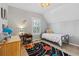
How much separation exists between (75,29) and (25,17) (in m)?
0.69

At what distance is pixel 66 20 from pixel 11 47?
0.86 meters

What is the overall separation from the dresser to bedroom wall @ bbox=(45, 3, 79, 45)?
0.57m

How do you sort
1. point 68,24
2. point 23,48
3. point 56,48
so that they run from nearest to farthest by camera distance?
1. point 68,24
2. point 56,48
3. point 23,48

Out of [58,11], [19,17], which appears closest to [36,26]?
[19,17]

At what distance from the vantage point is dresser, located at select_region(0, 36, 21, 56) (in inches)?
46.0

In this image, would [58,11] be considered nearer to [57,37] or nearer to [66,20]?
[66,20]

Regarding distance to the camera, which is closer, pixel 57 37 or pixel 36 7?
pixel 36 7

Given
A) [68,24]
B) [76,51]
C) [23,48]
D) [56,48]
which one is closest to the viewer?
[76,51]

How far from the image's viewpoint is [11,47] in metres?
1.31

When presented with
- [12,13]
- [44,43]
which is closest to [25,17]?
[12,13]

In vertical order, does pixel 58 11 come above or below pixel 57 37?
above

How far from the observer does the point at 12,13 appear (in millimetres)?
1239

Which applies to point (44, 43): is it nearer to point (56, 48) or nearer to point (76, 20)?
point (56, 48)

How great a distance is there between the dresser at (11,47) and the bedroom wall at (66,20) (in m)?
0.57
